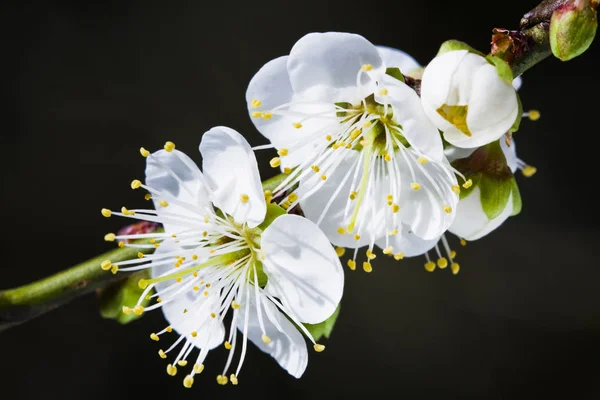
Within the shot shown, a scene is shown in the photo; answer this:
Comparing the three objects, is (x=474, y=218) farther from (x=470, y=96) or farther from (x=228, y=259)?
(x=228, y=259)

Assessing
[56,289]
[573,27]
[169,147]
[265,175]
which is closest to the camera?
[573,27]

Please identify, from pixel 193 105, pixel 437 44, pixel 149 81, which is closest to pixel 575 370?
pixel 437 44

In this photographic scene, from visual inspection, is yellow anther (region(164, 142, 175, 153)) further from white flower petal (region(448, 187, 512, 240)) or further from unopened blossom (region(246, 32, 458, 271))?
white flower petal (region(448, 187, 512, 240))

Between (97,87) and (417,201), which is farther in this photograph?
(97,87)

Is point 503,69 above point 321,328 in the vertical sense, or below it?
above

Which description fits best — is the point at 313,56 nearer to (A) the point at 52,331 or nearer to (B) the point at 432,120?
(B) the point at 432,120

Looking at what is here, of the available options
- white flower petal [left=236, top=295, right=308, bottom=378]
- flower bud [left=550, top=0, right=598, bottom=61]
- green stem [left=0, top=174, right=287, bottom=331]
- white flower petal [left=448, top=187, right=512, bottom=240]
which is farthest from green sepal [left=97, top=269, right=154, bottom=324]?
flower bud [left=550, top=0, right=598, bottom=61]

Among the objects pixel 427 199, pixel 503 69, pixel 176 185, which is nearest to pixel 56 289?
pixel 176 185

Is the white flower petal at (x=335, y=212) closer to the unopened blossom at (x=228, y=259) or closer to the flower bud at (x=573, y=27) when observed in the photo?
the unopened blossom at (x=228, y=259)
